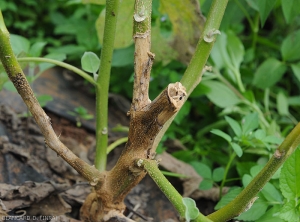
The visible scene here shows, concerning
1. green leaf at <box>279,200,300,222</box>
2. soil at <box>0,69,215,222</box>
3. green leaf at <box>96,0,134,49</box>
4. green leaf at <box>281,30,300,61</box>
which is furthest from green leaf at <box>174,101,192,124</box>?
green leaf at <box>279,200,300,222</box>

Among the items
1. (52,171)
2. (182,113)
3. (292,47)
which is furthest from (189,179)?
(292,47)

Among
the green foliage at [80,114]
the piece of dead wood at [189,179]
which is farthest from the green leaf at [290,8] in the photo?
the green foliage at [80,114]

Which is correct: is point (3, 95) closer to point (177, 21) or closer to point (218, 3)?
point (177, 21)

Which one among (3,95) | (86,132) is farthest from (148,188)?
(3,95)

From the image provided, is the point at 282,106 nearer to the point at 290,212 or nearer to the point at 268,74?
the point at 268,74

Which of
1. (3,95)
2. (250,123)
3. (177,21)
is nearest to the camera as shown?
(250,123)

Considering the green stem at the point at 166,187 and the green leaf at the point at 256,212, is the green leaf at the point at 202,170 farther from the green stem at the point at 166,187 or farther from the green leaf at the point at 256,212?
the green stem at the point at 166,187

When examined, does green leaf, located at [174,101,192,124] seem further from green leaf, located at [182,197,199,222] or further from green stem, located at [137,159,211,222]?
green leaf, located at [182,197,199,222]

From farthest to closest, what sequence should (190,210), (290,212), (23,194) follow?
(23,194) < (290,212) < (190,210)
